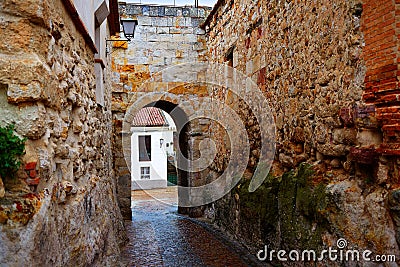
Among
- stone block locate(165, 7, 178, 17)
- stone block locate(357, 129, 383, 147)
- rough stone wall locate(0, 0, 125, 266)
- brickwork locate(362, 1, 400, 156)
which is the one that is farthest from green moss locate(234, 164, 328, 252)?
stone block locate(165, 7, 178, 17)

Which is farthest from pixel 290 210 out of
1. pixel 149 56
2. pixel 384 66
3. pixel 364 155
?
pixel 149 56

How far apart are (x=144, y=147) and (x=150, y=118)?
4.63 feet

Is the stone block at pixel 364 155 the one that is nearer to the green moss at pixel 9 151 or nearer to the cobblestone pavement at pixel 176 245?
the green moss at pixel 9 151

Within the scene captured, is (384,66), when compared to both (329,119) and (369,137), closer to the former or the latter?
(369,137)

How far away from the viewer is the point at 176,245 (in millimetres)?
5648

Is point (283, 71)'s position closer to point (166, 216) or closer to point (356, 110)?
point (356, 110)

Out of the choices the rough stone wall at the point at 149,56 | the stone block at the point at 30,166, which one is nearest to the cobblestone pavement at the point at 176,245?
the rough stone wall at the point at 149,56

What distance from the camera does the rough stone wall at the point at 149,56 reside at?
7.68 metres

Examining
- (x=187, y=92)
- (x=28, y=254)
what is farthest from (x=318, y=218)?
(x=187, y=92)

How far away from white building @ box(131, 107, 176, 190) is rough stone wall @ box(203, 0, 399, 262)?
1230 cm

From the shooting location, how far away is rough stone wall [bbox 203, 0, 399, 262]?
255 cm

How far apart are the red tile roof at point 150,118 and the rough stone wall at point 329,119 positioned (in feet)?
40.8

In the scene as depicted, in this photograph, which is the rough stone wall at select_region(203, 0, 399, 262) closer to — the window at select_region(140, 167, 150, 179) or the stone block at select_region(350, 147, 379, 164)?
the stone block at select_region(350, 147, 379, 164)

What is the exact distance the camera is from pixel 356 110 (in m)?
2.80
